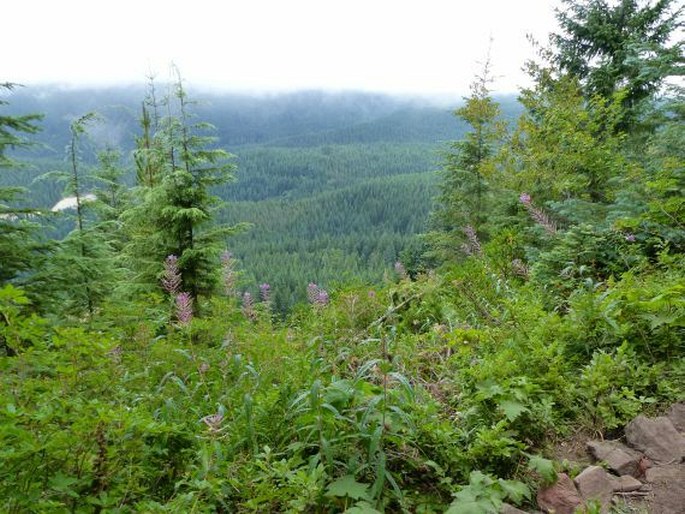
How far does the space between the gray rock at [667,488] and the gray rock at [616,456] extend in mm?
80

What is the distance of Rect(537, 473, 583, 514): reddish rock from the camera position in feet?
7.07

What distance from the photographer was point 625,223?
441cm

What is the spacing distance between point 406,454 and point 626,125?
13.2 metres

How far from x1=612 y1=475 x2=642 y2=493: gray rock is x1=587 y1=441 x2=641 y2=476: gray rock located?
0.28 ft

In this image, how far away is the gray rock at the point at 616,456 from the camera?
2.34 meters

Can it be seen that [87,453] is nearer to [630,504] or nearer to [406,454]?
[406,454]

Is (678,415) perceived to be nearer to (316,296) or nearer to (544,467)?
(544,467)

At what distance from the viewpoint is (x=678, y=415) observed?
2.65m

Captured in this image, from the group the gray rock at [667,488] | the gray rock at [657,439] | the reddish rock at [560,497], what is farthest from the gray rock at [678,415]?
the reddish rock at [560,497]

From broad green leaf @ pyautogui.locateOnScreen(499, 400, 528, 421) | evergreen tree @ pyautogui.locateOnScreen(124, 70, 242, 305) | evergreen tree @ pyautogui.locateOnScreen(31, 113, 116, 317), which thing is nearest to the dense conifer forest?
broad green leaf @ pyautogui.locateOnScreen(499, 400, 528, 421)

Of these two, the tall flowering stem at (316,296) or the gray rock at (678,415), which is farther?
the tall flowering stem at (316,296)

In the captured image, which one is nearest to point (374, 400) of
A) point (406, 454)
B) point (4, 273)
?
point (406, 454)

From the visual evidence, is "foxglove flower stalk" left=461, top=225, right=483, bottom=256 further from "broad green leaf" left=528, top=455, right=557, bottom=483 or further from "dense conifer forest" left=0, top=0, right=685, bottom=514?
"broad green leaf" left=528, top=455, right=557, bottom=483

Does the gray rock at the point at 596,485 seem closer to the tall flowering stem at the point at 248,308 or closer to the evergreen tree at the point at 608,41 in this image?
the tall flowering stem at the point at 248,308
